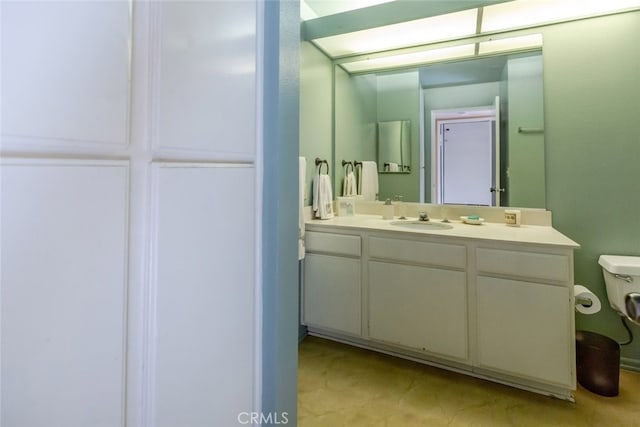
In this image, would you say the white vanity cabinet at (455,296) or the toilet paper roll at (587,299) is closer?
the white vanity cabinet at (455,296)

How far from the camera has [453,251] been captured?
1.95m

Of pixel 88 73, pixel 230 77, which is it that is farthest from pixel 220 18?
pixel 88 73

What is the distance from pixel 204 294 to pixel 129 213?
0.18 metres

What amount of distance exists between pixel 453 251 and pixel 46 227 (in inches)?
74.5

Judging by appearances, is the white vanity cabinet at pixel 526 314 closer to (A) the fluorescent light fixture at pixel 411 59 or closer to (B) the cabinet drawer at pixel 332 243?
(B) the cabinet drawer at pixel 332 243

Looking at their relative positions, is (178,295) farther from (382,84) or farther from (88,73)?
(382,84)

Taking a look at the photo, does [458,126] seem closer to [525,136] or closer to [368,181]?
[525,136]

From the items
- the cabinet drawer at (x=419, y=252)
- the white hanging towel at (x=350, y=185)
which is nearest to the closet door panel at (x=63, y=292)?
the cabinet drawer at (x=419, y=252)

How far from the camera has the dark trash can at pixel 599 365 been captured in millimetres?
1838

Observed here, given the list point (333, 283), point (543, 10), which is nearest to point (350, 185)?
point (333, 283)

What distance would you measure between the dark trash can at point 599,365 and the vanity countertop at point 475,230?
61cm

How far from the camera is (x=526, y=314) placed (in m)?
1.77

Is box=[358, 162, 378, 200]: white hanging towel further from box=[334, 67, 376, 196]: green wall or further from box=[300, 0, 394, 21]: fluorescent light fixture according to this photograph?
box=[300, 0, 394, 21]: fluorescent light fixture

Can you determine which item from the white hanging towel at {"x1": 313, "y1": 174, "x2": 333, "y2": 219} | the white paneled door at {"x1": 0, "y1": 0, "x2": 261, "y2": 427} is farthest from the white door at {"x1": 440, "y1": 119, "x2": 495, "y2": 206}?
the white paneled door at {"x1": 0, "y1": 0, "x2": 261, "y2": 427}
